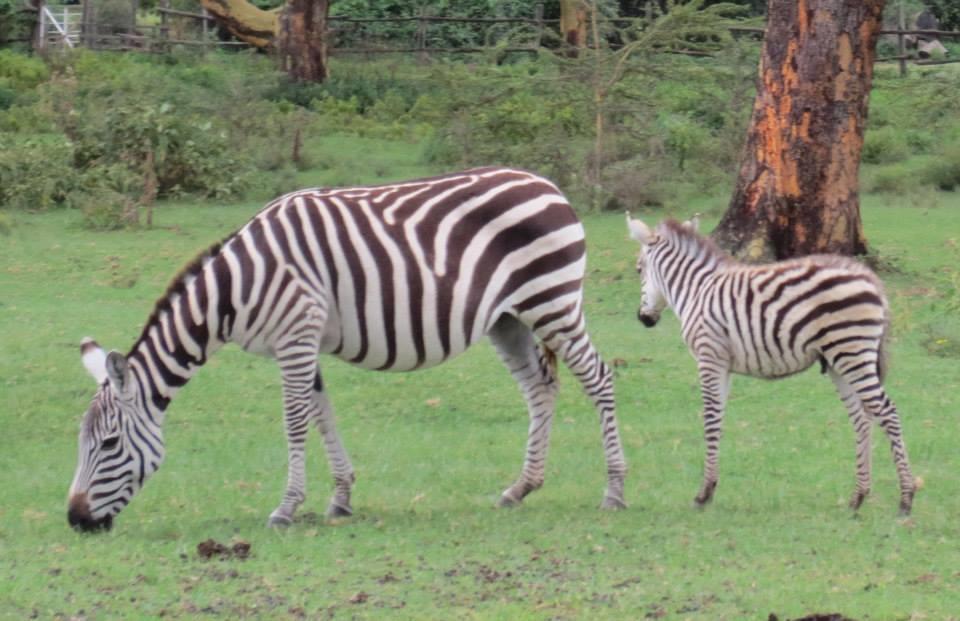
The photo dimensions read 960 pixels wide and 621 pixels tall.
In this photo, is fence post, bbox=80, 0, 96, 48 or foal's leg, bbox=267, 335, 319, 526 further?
fence post, bbox=80, 0, 96, 48

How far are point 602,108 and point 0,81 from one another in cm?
1370

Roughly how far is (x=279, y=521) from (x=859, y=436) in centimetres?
312

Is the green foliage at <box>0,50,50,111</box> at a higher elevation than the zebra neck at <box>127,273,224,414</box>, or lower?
higher

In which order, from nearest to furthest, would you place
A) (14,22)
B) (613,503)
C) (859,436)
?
(859,436)
(613,503)
(14,22)

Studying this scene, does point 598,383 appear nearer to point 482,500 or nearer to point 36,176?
point 482,500

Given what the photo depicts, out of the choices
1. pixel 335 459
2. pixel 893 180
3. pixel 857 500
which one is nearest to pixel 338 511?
pixel 335 459

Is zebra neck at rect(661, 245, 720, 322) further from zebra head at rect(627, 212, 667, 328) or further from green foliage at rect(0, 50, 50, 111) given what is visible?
green foliage at rect(0, 50, 50, 111)

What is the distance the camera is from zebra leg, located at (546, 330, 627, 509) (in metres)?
8.52

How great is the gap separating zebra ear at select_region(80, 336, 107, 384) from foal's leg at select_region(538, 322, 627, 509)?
240 cm

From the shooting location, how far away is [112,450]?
7844mm

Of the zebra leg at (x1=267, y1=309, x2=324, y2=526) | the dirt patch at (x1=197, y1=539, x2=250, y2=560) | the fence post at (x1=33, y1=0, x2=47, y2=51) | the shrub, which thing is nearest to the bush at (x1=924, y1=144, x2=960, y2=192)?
the shrub

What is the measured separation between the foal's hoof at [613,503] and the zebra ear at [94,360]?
9.14 ft

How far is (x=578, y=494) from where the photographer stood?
898cm


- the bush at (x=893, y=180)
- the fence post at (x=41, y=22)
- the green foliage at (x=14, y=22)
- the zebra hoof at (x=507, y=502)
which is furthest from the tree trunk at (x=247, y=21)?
the zebra hoof at (x=507, y=502)
